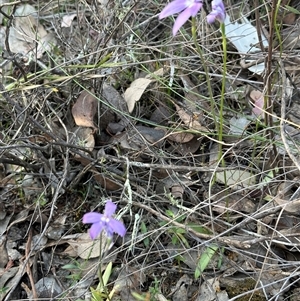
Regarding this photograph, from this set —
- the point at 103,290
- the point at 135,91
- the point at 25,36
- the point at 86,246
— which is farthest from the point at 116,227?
the point at 25,36

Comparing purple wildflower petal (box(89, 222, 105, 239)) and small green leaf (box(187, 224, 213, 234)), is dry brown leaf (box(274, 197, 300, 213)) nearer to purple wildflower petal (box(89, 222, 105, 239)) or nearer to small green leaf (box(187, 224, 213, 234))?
small green leaf (box(187, 224, 213, 234))

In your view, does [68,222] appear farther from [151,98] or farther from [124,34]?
[124,34]

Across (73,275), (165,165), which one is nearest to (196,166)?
(165,165)

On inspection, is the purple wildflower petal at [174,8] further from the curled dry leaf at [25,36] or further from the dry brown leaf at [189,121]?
the curled dry leaf at [25,36]

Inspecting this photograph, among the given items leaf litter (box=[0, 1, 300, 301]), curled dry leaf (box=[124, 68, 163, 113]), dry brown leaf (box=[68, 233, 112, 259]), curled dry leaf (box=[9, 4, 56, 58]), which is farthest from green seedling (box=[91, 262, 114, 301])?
curled dry leaf (box=[9, 4, 56, 58])

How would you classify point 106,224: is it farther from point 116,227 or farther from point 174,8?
point 174,8

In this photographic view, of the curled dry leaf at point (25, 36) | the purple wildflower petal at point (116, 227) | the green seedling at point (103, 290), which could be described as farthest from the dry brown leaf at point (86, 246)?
the curled dry leaf at point (25, 36)
